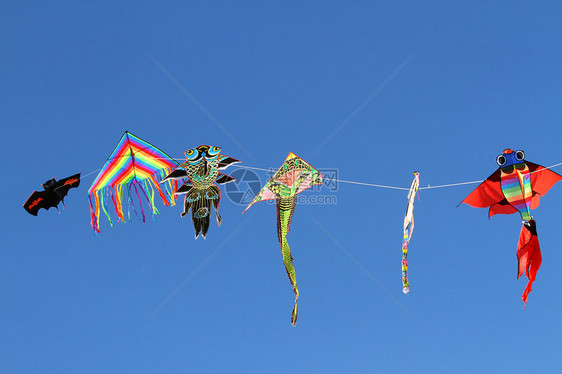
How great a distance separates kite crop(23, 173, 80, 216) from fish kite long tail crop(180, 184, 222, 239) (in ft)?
9.21

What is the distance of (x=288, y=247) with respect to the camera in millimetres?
17625

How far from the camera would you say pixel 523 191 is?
17.1 m

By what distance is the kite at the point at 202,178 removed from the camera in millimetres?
18016

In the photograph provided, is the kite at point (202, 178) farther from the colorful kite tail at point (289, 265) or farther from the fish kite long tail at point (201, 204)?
the colorful kite tail at point (289, 265)

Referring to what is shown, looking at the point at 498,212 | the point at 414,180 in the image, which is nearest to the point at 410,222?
the point at 414,180

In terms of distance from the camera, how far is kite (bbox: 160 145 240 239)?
18.0m

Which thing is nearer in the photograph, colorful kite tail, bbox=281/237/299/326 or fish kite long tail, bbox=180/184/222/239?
colorful kite tail, bbox=281/237/299/326

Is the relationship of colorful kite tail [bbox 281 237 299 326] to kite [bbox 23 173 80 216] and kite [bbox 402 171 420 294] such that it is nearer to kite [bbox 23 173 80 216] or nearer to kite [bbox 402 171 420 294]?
kite [bbox 402 171 420 294]

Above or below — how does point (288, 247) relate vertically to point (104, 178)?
below

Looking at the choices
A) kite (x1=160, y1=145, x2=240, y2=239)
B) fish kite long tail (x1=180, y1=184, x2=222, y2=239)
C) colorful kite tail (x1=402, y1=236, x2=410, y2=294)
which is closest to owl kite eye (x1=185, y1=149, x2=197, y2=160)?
kite (x1=160, y1=145, x2=240, y2=239)

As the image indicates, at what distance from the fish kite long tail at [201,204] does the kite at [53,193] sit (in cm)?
281

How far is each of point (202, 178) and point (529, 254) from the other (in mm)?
7209

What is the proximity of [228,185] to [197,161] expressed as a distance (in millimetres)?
887

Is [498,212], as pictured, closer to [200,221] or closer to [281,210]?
[281,210]
